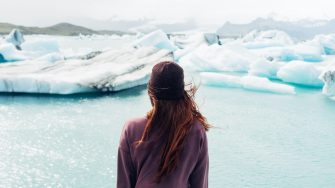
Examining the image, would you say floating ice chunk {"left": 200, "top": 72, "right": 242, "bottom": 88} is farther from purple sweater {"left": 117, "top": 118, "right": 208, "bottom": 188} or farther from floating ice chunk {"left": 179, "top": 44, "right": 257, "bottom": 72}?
purple sweater {"left": 117, "top": 118, "right": 208, "bottom": 188}

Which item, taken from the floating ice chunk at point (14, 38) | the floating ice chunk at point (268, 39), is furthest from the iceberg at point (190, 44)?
the floating ice chunk at point (14, 38)

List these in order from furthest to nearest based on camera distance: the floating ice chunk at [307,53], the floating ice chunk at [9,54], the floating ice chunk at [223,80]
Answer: the floating ice chunk at [307,53]
the floating ice chunk at [9,54]
the floating ice chunk at [223,80]

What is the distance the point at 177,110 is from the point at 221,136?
4.87m

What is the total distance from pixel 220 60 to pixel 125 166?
1408cm

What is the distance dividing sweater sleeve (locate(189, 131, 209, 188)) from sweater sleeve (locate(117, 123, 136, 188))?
23cm

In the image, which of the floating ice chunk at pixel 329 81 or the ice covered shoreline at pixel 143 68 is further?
the floating ice chunk at pixel 329 81

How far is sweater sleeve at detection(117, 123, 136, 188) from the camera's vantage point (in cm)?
135

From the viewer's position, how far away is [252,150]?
547 centimetres

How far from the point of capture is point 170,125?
1.33 meters

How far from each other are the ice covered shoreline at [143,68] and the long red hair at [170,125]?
26.2 feet

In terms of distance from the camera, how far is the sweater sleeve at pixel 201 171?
1.36 m

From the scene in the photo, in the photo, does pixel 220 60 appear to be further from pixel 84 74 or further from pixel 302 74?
pixel 84 74

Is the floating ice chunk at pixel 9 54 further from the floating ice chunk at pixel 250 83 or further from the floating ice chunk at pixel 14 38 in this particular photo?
the floating ice chunk at pixel 250 83

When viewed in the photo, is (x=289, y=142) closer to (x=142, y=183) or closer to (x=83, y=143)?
(x=83, y=143)
